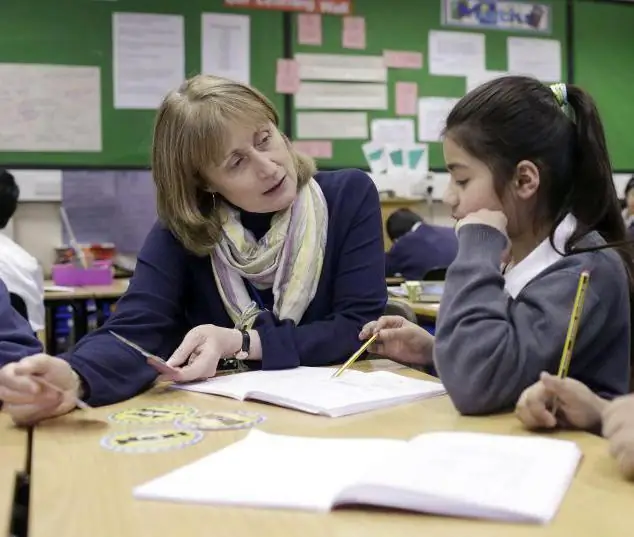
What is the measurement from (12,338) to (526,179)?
0.91 m

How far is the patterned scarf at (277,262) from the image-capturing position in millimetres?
1554

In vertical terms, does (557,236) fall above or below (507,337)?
above

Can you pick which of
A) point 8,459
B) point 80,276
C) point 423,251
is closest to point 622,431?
point 8,459

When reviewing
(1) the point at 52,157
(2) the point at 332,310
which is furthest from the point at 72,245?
(2) the point at 332,310

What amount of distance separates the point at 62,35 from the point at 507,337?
12.6ft

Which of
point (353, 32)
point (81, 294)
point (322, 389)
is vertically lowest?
point (81, 294)

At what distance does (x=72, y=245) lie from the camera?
4.22 meters

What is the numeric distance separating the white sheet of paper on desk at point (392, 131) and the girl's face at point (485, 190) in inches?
142

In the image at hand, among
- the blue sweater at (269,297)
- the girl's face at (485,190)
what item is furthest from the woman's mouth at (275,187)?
the girl's face at (485,190)

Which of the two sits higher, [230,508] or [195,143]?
[195,143]

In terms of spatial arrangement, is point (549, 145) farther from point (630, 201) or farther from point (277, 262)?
point (630, 201)

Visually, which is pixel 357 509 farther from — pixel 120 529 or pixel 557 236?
pixel 557 236

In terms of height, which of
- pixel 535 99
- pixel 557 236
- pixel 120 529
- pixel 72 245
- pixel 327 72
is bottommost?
pixel 72 245

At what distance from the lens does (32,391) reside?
1045mm
